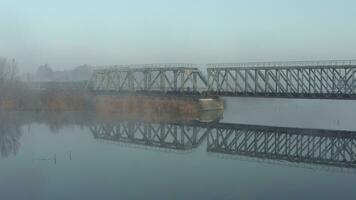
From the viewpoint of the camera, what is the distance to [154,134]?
1874 inches

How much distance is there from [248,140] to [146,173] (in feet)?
59.0

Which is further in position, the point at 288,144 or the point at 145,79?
the point at 145,79

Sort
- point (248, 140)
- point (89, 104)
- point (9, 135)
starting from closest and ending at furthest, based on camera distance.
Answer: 1. point (9, 135)
2. point (248, 140)
3. point (89, 104)

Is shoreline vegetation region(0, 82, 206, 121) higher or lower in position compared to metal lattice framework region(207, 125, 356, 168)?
higher

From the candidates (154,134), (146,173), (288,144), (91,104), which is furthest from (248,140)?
(91,104)

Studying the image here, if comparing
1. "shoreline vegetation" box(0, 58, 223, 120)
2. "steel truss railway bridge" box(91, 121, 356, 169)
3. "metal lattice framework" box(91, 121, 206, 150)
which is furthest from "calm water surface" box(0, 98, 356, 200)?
"shoreline vegetation" box(0, 58, 223, 120)

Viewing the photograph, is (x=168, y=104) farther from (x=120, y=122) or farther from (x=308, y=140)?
(x=308, y=140)

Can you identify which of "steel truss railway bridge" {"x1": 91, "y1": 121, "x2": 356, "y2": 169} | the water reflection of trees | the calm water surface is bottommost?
"steel truss railway bridge" {"x1": 91, "y1": 121, "x2": 356, "y2": 169}

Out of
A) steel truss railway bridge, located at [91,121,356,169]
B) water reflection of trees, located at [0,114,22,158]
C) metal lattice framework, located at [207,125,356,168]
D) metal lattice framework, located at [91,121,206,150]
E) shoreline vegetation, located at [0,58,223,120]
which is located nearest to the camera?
water reflection of trees, located at [0,114,22,158]

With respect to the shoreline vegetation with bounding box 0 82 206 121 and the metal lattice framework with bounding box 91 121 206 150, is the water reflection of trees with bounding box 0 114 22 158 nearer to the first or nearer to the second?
the metal lattice framework with bounding box 91 121 206 150

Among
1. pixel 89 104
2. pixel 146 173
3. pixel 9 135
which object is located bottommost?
pixel 146 173

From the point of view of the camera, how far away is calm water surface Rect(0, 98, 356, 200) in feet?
75.4

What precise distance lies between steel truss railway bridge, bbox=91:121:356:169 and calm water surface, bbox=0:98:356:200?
103 centimetres

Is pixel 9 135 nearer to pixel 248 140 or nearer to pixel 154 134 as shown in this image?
pixel 154 134
